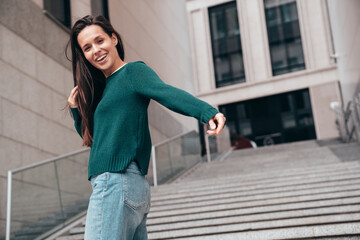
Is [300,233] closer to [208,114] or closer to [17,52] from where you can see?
[208,114]

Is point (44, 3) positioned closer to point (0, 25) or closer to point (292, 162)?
point (0, 25)

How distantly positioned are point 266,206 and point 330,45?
18532 millimetres

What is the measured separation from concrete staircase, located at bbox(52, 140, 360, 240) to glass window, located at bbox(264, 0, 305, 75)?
17021 millimetres

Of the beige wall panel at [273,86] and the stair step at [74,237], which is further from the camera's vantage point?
the beige wall panel at [273,86]

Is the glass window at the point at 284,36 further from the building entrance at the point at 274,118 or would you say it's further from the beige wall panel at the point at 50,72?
the beige wall panel at the point at 50,72

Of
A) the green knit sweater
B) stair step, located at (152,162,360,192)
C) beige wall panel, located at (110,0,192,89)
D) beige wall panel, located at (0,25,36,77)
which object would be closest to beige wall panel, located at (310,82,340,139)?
beige wall panel, located at (110,0,192,89)

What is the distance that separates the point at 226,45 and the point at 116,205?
80.2 ft

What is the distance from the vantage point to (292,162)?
404 inches

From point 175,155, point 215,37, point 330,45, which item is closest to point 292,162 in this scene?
point 175,155

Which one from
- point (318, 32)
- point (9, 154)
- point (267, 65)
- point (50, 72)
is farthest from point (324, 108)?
point (9, 154)

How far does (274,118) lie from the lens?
2420 cm

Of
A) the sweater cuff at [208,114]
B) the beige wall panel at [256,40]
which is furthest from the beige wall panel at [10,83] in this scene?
the beige wall panel at [256,40]

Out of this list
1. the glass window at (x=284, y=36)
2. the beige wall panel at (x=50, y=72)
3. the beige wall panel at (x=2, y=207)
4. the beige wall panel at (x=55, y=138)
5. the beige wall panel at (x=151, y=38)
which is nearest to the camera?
the beige wall panel at (x=2, y=207)

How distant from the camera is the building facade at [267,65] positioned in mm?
22688
